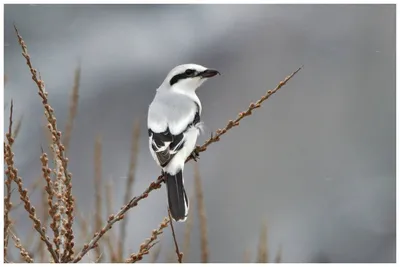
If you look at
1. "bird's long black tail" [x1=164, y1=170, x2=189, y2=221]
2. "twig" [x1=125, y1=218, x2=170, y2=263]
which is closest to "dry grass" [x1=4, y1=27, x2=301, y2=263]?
"twig" [x1=125, y1=218, x2=170, y2=263]

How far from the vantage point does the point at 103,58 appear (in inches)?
98.0

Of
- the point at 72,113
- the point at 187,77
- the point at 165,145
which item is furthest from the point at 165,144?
the point at 72,113

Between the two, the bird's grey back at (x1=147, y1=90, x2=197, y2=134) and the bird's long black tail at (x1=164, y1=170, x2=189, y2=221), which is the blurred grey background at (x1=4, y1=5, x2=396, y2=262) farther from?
the bird's long black tail at (x1=164, y1=170, x2=189, y2=221)

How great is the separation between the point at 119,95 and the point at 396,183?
116cm

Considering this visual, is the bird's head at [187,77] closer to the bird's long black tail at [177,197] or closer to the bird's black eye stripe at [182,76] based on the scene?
the bird's black eye stripe at [182,76]

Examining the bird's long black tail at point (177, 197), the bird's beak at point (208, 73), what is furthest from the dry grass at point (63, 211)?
the bird's beak at point (208, 73)

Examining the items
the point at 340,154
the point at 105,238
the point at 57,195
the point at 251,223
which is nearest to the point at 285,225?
the point at 251,223

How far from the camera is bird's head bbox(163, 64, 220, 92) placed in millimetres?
2303

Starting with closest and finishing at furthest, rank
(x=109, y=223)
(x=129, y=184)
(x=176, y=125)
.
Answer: (x=109, y=223) → (x=129, y=184) → (x=176, y=125)

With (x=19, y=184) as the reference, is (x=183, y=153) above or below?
below

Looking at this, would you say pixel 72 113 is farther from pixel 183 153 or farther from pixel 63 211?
pixel 183 153

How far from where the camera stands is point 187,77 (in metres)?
2.33

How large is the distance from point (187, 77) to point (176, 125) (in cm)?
24

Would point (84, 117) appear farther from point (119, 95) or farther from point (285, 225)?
point (285, 225)
